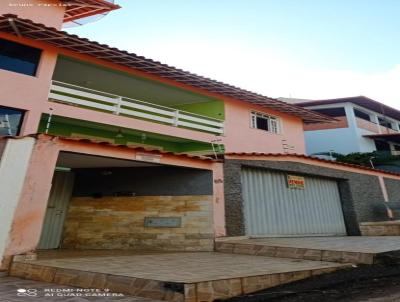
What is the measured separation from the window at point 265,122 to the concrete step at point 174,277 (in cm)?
977

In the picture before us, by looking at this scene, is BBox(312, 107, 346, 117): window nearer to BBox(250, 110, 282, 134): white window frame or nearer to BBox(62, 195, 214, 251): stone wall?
BBox(250, 110, 282, 134): white window frame

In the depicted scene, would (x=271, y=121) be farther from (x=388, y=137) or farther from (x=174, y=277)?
(x=388, y=137)

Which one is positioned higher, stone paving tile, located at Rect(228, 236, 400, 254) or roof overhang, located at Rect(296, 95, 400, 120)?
roof overhang, located at Rect(296, 95, 400, 120)

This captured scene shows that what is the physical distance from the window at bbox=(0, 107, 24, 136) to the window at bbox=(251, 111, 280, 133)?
33.9ft

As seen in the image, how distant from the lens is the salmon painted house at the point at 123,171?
6.72m

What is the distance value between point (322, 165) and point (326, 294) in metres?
9.10

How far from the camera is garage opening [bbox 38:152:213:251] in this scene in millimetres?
8789

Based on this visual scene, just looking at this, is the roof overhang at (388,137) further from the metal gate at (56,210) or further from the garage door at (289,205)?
the metal gate at (56,210)

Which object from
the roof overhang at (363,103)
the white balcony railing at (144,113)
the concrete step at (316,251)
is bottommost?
the concrete step at (316,251)

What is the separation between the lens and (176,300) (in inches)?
145

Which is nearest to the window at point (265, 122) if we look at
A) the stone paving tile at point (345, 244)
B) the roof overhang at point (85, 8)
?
the stone paving tile at point (345, 244)

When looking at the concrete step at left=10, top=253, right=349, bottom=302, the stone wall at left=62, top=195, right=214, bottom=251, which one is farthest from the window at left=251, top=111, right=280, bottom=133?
the concrete step at left=10, top=253, right=349, bottom=302

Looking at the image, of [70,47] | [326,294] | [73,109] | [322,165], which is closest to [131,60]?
[70,47]

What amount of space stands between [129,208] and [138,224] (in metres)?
0.63
